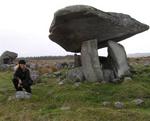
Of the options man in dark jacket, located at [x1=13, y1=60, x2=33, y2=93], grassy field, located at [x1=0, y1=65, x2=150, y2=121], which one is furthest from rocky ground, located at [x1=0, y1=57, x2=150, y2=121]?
man in dark jacket, located at [x1=13, y1=60, x2=33, y2=93]

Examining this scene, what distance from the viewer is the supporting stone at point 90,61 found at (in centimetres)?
2822

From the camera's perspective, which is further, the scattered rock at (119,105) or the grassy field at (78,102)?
the scattered rock at (119,105)

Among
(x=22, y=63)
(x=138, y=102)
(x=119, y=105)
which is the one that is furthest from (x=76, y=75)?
(x=119, y=105)

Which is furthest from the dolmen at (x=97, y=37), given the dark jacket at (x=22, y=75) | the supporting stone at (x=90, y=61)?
the dark jacket at (x=22, y=75)

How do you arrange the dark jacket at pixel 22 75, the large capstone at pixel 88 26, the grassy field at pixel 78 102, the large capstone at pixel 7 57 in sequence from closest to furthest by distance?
the grassy field at pixel 78 102 < the dark jacket at pixel 22 75 < the large capstone at pixel 88 26 < the large capstone at pixel 7 57

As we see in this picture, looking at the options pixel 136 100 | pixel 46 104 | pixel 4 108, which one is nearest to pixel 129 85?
pixel 136 100

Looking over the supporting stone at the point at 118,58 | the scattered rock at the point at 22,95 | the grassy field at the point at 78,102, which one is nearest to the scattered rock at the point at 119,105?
the grassy field at the point at 78,102

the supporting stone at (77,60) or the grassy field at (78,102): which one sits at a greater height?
the supporting stone at (77,60)

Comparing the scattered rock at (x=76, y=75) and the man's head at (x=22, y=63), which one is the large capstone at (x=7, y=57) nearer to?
the scattered rock at (x=76, y=75)

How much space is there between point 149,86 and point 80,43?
17.5ft

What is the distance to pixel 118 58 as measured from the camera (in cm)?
2875

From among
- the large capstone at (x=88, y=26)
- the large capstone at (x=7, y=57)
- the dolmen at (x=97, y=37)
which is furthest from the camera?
the large capstone at (x=7, y=57)

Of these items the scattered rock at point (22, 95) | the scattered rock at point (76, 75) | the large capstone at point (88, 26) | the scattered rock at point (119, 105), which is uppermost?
the large capstone at point (88, 26)

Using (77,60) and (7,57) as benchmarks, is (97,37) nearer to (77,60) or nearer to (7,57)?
(77,60)
